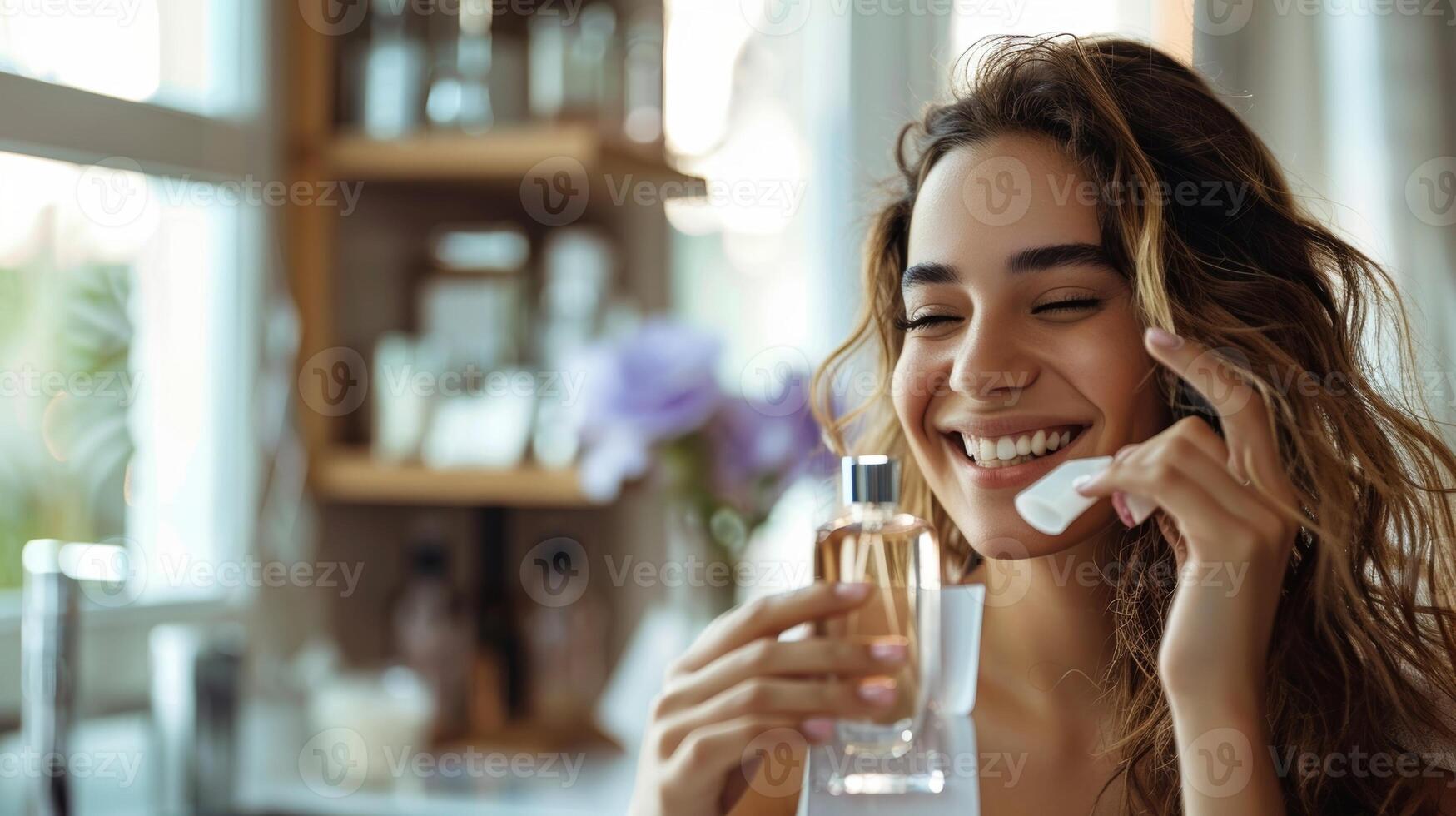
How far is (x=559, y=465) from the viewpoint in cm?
158

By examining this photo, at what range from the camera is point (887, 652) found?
0.67 meters

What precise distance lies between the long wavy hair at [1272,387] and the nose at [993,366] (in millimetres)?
80

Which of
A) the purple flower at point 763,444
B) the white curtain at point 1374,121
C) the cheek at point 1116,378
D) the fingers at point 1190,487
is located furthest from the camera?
the purple flower at point 763,444

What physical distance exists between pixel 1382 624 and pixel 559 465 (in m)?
0.97

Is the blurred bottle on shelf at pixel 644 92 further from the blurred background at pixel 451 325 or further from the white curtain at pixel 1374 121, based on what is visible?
the white curtain at pixel 1374 121

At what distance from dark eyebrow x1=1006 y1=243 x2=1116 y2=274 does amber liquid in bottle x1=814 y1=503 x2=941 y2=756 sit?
19 cm

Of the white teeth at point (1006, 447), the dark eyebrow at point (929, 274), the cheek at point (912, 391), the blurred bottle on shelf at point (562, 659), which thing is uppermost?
the dark eyebrow at point (929, 274)

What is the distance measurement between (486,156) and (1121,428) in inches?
38.8

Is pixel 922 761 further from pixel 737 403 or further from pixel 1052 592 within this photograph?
pixel 737 403

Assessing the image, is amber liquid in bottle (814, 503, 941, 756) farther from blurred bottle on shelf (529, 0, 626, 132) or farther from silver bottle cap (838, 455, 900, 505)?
blurred bottle on shelf (529, 0, 626, 132)

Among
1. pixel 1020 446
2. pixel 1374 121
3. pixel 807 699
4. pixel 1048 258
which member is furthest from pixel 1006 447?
pixel 1374 121

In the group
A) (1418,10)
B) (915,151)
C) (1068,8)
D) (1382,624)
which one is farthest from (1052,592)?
(1068,8)

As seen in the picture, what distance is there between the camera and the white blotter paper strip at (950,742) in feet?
2.26

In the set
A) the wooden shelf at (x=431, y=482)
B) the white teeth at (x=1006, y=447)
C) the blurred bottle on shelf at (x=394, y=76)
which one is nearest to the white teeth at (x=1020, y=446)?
the white teeth at (x=1006, y=447)
